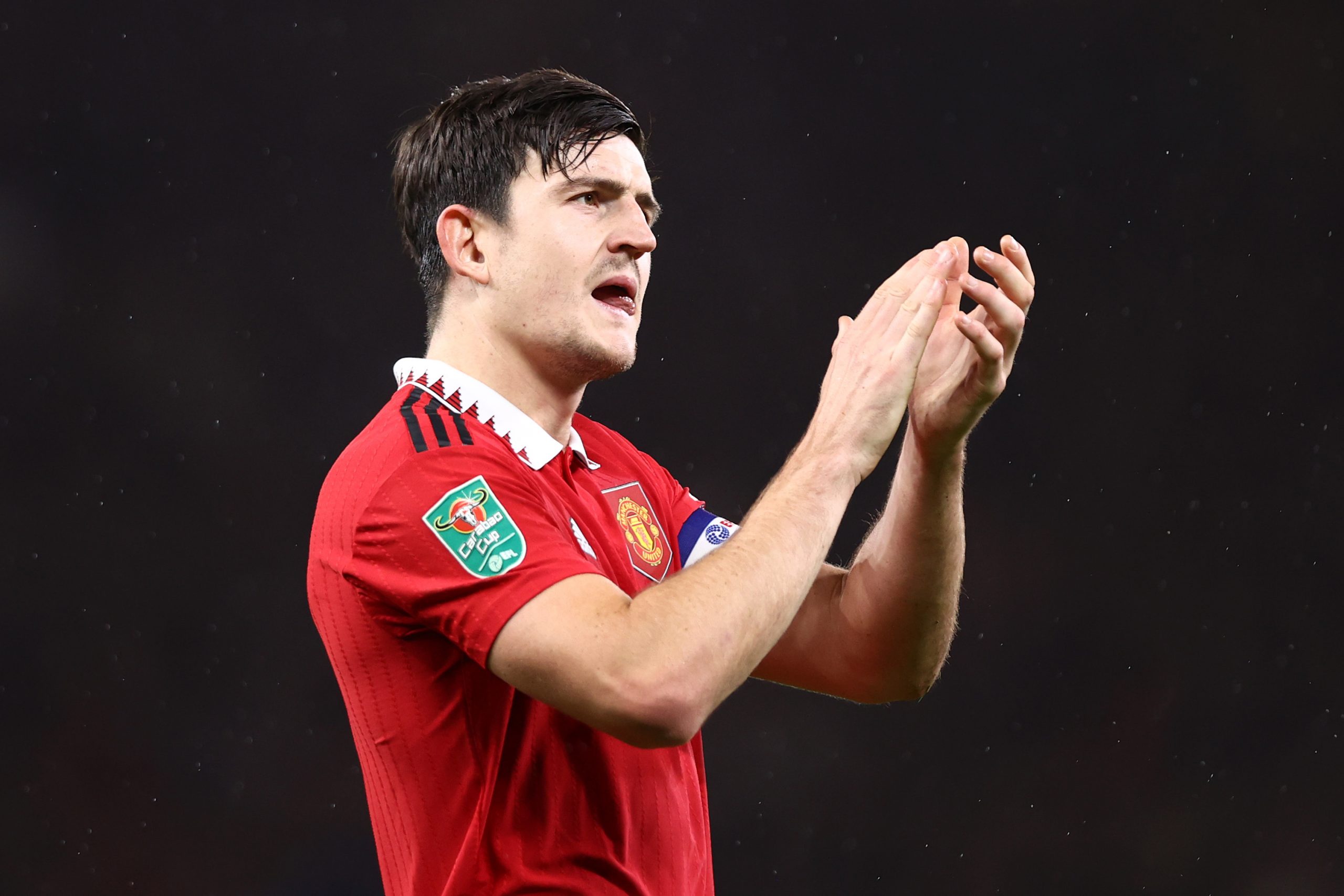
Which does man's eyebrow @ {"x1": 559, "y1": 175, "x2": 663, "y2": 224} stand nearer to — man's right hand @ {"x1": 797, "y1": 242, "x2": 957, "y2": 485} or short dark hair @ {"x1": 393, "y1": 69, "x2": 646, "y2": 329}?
short dark hair @ {"x1": 393, "y1": 69, "x2": 646, "y2": 329}

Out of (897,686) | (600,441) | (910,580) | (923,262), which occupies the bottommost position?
(897,686)

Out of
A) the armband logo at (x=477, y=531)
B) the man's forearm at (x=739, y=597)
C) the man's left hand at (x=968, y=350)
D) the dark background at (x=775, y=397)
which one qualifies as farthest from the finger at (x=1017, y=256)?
the dark background at (x=775, y=397)

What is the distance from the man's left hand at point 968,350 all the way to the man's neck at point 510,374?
354 millimetres

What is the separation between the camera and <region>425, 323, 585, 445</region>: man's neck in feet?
4.15

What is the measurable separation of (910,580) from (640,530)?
29 cm

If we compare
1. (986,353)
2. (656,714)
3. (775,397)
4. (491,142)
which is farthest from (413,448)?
(775,397)

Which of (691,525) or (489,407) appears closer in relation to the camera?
(489,407)

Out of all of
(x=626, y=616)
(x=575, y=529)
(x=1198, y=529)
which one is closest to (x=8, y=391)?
(x=575, y=529)

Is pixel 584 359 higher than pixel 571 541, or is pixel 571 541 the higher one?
pixel 584 359

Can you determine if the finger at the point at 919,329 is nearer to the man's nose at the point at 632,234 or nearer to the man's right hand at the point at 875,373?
the man's right hand at the point at 875,373

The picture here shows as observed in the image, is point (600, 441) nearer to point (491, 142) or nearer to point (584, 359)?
point (584, 359)

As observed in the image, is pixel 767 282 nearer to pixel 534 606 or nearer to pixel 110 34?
pixel 110 34

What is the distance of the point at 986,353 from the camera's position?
120 cm

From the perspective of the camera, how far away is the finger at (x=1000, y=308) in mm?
1187
